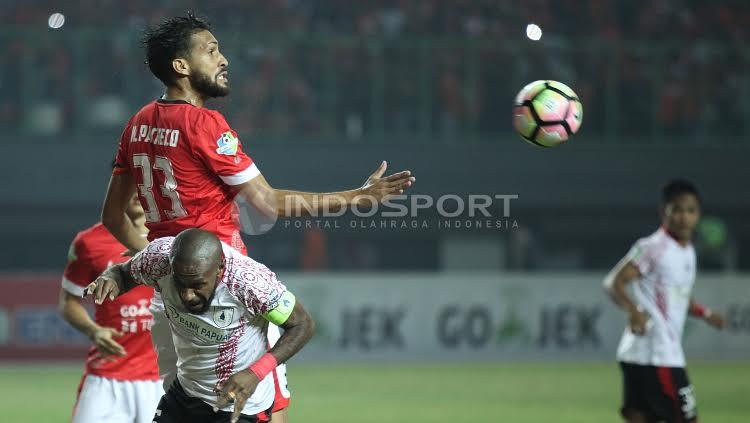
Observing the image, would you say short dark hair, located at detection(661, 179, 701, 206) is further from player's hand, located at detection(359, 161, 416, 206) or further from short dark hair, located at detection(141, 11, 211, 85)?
short dark hair, located at detection(141, 11, 211, 85)

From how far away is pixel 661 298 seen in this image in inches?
313

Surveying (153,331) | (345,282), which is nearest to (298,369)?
(345,282)

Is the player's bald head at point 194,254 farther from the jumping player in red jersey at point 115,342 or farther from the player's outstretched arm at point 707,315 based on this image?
the player's outstretched arm at point 707,315

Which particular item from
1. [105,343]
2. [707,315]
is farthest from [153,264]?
[707,315]

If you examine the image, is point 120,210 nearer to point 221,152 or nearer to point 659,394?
point 221,152

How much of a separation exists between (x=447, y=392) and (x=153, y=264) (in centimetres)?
917

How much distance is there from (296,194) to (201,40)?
2.65 feet

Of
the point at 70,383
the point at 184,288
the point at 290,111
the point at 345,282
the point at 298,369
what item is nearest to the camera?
the point at 184,288

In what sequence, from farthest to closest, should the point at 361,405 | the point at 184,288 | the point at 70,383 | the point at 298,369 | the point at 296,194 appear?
1. the point at 298,369
2. the point at 70,383
3. the point at 361,405
4. the point at 296,194
5. the point at 184,288

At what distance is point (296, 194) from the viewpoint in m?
4.99

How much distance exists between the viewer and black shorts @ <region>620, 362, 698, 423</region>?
25.0ft

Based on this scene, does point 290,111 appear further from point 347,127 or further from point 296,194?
point 296,194

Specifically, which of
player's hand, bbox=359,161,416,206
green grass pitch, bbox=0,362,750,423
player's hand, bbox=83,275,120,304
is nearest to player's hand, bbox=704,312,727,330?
green grass pitch, bbox=0,362,750,423

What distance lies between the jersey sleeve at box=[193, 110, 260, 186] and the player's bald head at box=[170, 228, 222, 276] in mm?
663
